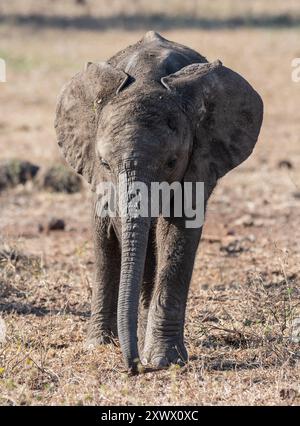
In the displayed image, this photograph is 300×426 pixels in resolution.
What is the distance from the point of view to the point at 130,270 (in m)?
5.77

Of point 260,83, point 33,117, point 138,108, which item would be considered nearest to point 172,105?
point 138,108

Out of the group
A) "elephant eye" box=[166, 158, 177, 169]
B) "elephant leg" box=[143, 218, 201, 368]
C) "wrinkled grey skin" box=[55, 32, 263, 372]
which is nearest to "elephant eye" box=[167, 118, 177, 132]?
"wrinkled grey skin" box=[55, 32, 263, 372]

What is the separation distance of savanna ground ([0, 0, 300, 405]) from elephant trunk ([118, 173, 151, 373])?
0.73 feet

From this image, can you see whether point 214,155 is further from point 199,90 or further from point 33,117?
point 33,117

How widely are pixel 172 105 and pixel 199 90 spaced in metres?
0.27

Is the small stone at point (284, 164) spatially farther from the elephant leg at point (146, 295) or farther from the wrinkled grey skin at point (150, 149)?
the elephant leg at point (146, 295)

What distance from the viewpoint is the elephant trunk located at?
5641 millimetres

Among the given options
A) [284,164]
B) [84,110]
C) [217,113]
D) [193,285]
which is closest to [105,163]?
[84,110]

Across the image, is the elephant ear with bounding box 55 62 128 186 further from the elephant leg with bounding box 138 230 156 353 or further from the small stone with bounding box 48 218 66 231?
the small stone with bounding box 48 218 66 231

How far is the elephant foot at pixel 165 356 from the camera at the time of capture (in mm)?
6344

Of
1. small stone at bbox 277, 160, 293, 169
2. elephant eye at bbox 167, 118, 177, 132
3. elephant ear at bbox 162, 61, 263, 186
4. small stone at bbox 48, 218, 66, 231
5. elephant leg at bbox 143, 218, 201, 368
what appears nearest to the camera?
elephant eye at bbox 167, 118, 177, 132

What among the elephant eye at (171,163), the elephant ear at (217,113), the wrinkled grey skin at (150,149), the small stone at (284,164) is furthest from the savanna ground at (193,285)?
the elephant eye at (171,163)

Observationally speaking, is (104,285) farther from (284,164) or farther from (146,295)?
(284,164)

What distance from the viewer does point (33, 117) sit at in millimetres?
18359
